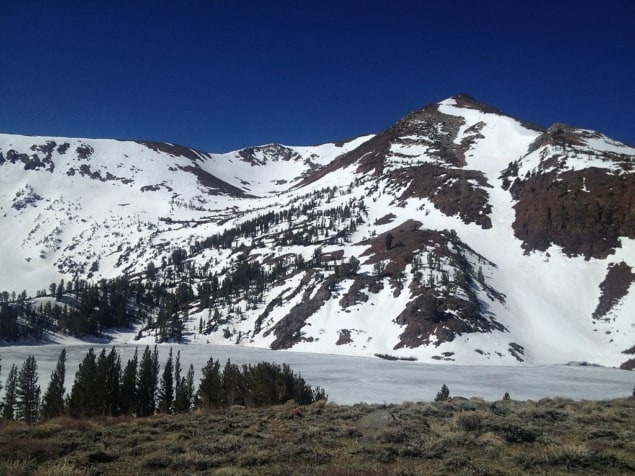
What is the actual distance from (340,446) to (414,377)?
216 ft

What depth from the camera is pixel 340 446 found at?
1695cm

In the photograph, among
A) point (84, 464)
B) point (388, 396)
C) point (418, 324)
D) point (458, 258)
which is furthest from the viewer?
point (458, 258)

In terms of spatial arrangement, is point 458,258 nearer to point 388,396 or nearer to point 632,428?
point 388,396

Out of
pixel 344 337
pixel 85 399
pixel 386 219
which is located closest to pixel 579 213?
pixel 386 219

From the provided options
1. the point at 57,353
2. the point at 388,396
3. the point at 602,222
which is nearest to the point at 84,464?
the point at 388,396

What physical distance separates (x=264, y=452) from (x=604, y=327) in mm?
128529

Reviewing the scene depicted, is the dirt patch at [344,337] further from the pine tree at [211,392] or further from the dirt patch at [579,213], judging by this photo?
the dirt patch at [579,213]

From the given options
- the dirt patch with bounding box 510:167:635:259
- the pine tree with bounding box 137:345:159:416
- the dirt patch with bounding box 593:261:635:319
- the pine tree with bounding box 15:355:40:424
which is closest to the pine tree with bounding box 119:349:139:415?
the pine tree with bounding box 137:345:159:416

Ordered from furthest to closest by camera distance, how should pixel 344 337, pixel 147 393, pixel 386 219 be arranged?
pixel 386 219 → pixel 344 337 → pixel 147 393

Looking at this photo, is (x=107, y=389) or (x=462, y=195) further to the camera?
(x=462, y=195)

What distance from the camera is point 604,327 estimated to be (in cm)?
11656

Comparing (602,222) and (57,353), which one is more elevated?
(602,222)

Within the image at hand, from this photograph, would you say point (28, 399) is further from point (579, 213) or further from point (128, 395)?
point (579, 213)

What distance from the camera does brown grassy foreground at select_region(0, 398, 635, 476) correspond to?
531 inches
